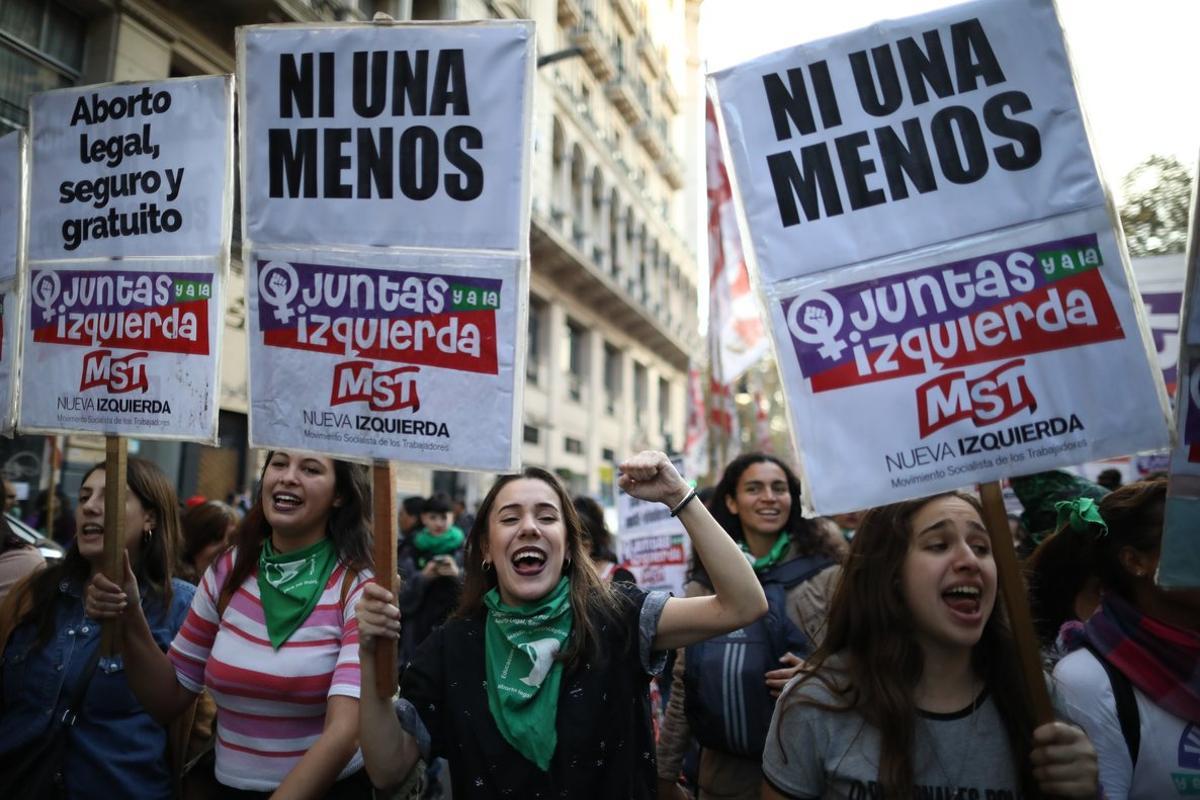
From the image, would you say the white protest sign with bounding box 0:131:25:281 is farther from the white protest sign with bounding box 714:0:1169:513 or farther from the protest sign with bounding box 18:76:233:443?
the white protest sign with bounding box 714:0:1169:513

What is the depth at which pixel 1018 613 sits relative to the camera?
5.78 feet

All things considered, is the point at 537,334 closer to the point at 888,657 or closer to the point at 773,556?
the point at 773,556

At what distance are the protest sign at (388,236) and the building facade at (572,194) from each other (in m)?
5.74

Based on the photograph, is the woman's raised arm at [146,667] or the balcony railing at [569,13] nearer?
the woman's raised arm at [146,667]

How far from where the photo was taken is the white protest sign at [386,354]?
7.41ft

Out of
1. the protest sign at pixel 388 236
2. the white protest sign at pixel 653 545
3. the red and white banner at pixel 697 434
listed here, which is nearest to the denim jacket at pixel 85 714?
the protest sign at pixel 388 236

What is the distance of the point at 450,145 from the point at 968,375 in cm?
143

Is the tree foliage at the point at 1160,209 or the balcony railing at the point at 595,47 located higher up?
the balcony railing at the point at 595,47

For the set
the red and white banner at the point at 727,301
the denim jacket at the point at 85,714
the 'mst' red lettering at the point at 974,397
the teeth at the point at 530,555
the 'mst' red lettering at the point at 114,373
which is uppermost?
the red and white banner at the point at 727,301

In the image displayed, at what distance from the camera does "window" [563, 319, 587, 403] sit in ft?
85.6

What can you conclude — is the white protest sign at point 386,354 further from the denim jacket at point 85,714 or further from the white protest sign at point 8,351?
the white protest sign at point 8,351

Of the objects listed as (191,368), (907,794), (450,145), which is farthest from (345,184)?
(907,794)

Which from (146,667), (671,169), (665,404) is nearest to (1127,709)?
(146,667)

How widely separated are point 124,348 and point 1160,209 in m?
13.6
